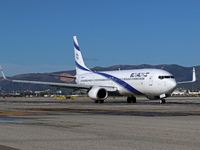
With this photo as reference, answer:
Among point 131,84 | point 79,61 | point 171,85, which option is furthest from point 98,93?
point 79,61

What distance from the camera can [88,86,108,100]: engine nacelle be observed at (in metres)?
50.0

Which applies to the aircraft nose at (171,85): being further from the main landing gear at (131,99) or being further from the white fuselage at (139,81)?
the main landing gear at (131,99)

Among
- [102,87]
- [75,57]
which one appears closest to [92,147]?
[102,87]

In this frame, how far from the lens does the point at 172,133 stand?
522 inches

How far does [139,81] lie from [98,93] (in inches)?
246

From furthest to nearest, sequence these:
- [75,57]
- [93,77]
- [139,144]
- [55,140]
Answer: [75,57]
[93,77]
[55,140]
[139,144]

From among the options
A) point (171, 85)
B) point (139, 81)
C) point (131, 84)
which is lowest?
point (171, 85)

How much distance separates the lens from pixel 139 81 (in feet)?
157

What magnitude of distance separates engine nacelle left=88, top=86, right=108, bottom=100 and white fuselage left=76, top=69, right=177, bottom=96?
6.48 ft

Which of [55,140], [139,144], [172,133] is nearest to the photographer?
[139,144]

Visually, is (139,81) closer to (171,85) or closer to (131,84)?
(131,84)

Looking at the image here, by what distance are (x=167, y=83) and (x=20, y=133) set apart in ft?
110

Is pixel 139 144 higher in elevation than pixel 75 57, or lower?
lower

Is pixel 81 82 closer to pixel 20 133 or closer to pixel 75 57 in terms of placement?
pixel 75 57
